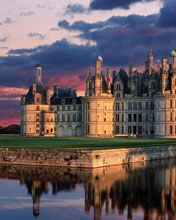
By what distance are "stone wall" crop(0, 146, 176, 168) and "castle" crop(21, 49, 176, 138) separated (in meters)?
44.4

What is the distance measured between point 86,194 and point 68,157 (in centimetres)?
1288

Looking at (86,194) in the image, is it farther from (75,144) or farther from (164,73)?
(164,73)

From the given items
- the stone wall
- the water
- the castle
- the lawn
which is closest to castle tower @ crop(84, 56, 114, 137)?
the castle

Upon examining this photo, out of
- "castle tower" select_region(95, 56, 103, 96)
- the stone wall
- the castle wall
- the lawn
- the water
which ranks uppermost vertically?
"castle tower" select_region(95, 56, 103, 96)

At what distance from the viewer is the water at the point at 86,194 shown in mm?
26928

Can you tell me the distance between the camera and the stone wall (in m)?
44.6

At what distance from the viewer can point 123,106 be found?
10075 cm

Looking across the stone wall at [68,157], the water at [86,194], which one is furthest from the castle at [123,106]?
the water at [86,194]

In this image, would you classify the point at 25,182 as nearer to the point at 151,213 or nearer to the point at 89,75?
the point at 151,213

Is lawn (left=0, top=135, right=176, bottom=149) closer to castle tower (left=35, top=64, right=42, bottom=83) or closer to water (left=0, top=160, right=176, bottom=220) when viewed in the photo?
water (left=0, top=160, right=176, bottom=220)

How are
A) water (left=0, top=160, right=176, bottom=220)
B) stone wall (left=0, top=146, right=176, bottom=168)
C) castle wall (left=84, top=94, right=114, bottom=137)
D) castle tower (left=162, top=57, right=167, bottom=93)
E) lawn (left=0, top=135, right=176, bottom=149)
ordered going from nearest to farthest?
water (left=0, top=160, right=176, bottom=220) → stone wall (left=0, top=146, right=176, bottom=168) → lawn (left=0, top=135, right=176, bottom=149) → castle tower (left=162, top=57, right=167, bottom=93) → castle wall (left=84, top=94, right=114, bottom=137)

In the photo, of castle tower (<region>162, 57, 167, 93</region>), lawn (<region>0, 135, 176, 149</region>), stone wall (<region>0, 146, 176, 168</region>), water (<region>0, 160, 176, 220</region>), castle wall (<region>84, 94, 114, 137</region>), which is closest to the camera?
water (<region>0, 160, 176, 220</region>)

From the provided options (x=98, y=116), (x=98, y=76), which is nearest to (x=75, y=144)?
(x=98, y=116)

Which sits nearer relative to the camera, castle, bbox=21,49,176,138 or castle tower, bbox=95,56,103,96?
castle, bbox=21,49,176,138
